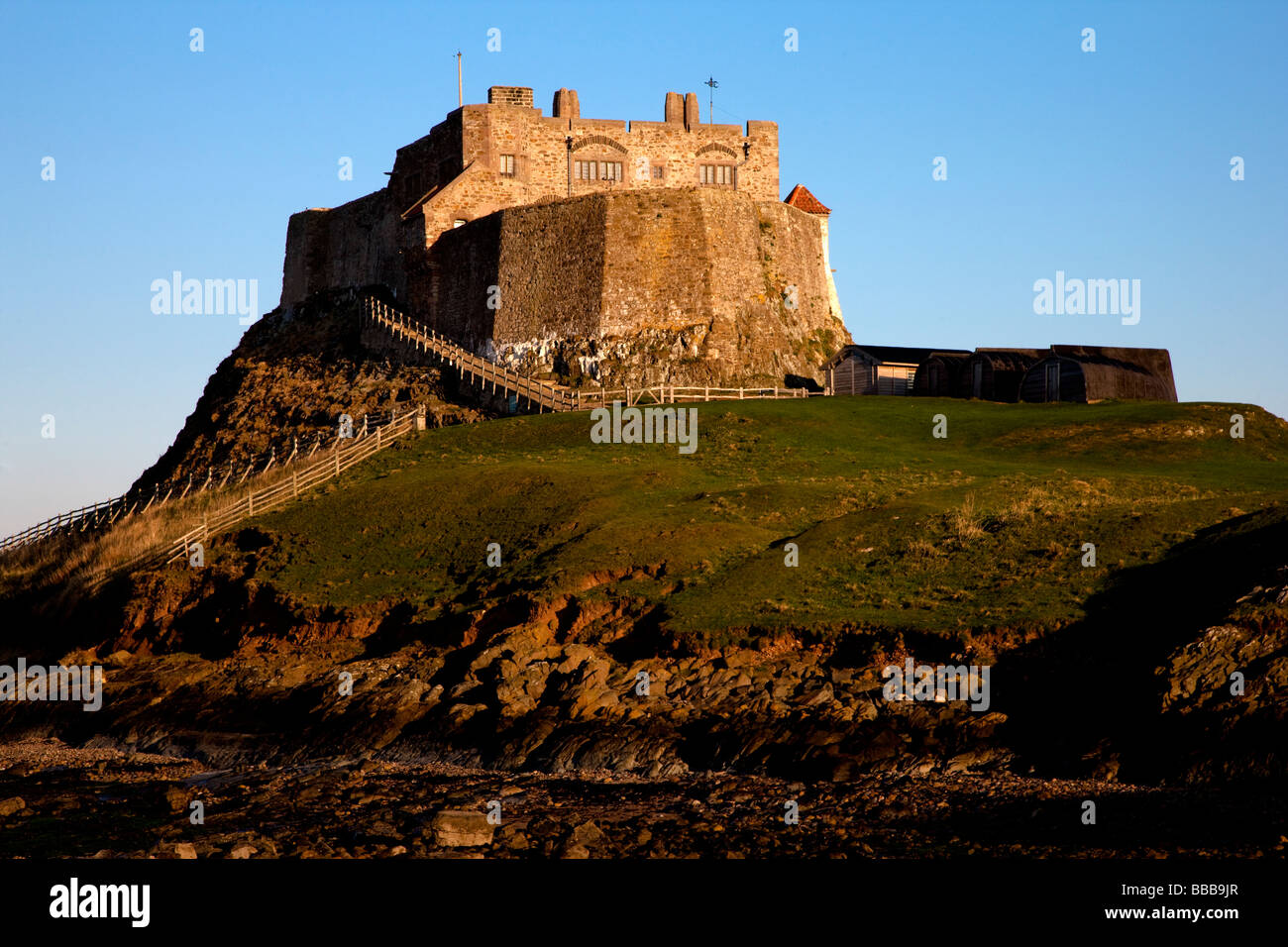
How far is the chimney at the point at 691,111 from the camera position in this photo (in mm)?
87500

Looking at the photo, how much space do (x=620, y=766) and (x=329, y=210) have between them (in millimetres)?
75424

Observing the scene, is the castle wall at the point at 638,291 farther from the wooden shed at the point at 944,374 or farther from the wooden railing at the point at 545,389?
the wooden shed at the point at 944,374

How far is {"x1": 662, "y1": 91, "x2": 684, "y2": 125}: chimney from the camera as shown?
8694 centimetres

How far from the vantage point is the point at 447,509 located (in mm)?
50156

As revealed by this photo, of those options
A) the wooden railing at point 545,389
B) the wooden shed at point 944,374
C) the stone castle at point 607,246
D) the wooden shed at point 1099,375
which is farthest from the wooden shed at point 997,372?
the stone castle at point 607,246

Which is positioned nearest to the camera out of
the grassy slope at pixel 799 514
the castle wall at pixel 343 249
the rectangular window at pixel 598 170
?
the grassy slope at pixel 799 514

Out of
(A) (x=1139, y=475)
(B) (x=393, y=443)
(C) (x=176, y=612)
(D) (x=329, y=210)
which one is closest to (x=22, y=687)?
(C) (x=176, y=612)

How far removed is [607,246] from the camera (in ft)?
→ 258

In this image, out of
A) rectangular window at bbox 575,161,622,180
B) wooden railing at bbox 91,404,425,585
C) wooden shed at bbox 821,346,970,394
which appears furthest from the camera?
rectangular window at bbox 575,161,622,180

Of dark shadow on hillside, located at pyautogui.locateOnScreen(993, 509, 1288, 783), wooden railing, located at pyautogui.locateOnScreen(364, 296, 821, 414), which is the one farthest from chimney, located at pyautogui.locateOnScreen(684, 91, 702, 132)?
dark shadow on hillside, located at pyautogui.locateOnScreen(993, 509, 1288, 783)

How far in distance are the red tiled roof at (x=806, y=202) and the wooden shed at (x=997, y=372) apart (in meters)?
19.4

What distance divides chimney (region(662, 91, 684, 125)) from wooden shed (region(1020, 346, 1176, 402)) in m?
27.8

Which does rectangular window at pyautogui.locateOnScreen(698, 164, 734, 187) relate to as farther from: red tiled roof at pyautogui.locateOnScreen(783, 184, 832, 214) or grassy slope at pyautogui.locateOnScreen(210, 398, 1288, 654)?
grassy slope at pyautogui.locateOnScreen(210, 398, 1288, 654)

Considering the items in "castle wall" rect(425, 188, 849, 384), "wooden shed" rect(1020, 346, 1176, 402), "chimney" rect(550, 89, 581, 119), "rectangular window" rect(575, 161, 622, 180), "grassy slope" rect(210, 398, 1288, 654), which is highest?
"chimney" rect(550, 89, 581, 119)
